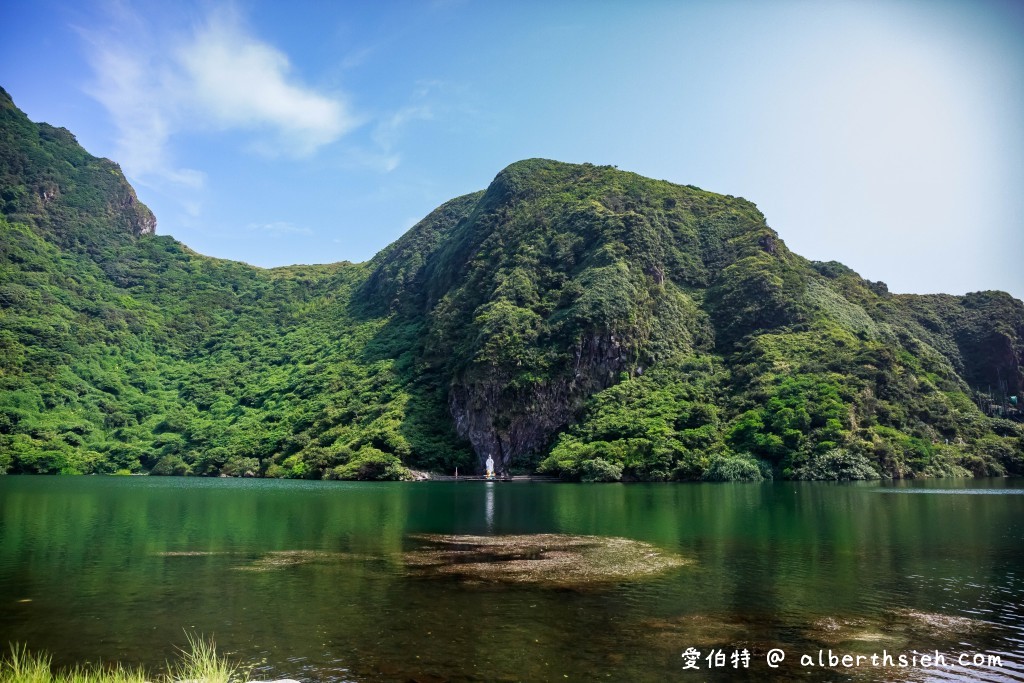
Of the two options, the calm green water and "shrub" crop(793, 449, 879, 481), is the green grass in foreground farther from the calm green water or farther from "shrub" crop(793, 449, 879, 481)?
"shrub" crop(793, 449, 879, 481)

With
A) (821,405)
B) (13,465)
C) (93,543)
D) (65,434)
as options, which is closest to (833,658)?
(93,543)

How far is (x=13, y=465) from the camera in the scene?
109m

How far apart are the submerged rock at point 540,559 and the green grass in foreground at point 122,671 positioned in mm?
11659

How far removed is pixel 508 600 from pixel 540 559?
793 centimetres

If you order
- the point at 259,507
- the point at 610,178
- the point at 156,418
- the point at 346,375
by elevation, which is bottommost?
the point at 259,507

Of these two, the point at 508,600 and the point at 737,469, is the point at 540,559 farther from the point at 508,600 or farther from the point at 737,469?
the point at 737,469

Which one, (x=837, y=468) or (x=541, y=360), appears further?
(x=541, y=360)

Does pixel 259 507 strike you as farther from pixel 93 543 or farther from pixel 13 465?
pixel 13 465

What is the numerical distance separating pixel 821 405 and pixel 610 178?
99377mm

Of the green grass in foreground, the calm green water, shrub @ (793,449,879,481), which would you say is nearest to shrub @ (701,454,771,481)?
shrub @ (793,449,879,481)

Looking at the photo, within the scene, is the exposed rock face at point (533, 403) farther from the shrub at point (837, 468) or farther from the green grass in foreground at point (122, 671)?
the green grass in foreground at point (122, 671)

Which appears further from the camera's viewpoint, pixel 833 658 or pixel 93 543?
pixel 93 543

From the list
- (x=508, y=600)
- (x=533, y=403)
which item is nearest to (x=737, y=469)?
(x=533, y=403)

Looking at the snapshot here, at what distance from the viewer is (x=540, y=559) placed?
2981cm
